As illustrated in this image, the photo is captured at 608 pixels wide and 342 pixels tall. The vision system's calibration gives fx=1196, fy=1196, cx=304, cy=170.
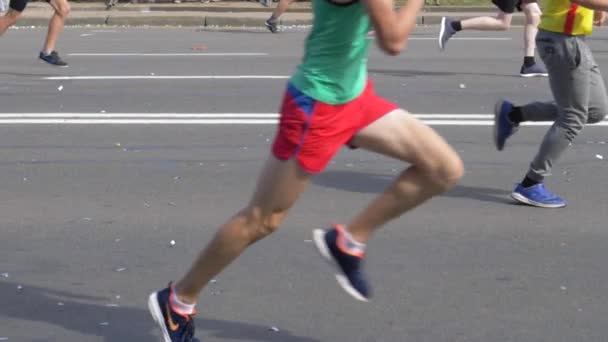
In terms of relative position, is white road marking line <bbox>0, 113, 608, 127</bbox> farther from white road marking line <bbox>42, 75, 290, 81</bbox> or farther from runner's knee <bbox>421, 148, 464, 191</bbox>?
runner's knee <bbox>421, 148, 464, 191</bbox>

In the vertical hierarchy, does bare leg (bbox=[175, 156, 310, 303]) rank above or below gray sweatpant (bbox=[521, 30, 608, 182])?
above

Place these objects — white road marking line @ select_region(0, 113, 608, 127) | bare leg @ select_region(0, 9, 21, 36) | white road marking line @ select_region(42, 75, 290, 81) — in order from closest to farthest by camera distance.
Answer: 1. white road marking line @ select_region(0, 113, 608, 127)
2. white road marking line @ select_region(42, 75, 290, 81)
3. bare leg @ select_region(0, 9, 21, 36)

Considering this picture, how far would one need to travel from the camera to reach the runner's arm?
3801 mm

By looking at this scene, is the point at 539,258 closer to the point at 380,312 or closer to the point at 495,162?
the point at 380,312

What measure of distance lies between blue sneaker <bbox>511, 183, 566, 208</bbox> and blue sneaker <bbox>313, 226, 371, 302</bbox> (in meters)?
2.60

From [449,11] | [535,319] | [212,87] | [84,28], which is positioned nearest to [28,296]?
[535,319]

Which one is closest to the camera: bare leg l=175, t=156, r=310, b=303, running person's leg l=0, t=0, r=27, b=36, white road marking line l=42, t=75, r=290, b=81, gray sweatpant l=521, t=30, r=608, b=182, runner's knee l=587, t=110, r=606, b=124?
bare leg l=175, t=156, r=310, b=303

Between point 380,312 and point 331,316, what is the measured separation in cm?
22

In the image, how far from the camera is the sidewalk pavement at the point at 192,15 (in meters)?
19.2

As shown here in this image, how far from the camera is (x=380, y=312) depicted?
503 centimetres

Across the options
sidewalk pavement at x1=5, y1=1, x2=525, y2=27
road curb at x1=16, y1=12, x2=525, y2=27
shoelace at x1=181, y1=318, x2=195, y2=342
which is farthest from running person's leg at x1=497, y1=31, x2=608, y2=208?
road curb at x1=16, y1=12, x2=525, y2=27

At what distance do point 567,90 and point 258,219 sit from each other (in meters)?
2.95

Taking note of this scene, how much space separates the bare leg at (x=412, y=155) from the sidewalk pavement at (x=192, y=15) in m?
14.8

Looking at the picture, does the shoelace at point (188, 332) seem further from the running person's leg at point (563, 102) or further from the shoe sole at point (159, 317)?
the running person's leg at point (563, 102)
